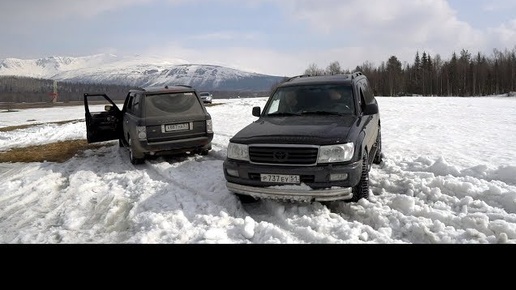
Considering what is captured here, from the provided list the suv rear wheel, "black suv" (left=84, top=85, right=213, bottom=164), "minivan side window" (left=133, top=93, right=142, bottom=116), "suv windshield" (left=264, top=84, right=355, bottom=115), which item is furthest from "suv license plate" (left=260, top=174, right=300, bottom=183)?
"minivan side window" (left=133, top=93, right=142, bottom=116)

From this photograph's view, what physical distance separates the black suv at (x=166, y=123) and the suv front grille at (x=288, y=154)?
3.78 metres

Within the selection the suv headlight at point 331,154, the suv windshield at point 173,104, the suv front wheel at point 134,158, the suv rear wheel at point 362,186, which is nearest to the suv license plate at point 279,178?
the suv headlight at point 331,154

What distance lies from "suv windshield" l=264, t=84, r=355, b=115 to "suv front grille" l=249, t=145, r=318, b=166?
139 cm

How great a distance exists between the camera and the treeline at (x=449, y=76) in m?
69.0

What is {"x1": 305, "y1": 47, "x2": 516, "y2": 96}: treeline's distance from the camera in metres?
69.0

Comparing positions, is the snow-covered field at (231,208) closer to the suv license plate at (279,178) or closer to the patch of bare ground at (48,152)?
the suv license plate at (279,178)

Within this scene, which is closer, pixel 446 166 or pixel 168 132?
pixel 446 166

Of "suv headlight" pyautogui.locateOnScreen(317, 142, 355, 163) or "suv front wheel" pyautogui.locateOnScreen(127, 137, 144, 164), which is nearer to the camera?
"suv headlight" pyautogui.locateOnScreen(317, 142, 355, 163)

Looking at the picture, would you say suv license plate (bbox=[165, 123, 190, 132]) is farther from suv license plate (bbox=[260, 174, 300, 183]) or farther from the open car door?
suv license plate (bbox=[260, 174, 300, 183])
